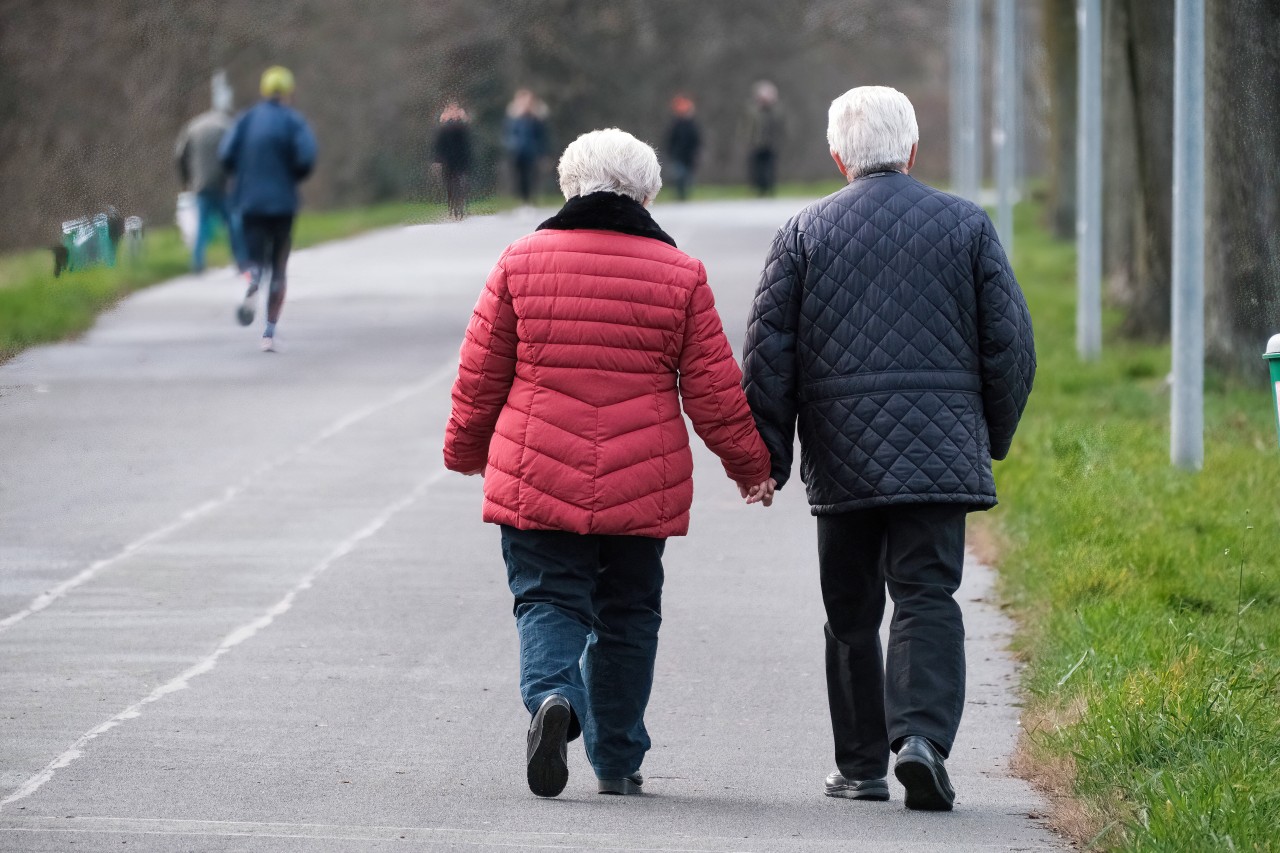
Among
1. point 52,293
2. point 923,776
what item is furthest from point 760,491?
point 52,293

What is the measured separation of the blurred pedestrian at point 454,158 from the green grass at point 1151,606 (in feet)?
7.72

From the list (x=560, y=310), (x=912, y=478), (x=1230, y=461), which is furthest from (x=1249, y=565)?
(x=560, y=310)

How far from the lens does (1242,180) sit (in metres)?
11.7

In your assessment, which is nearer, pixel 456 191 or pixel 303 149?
pixel 456 191

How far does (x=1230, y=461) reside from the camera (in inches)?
407

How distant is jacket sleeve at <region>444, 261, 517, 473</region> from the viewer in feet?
17.4

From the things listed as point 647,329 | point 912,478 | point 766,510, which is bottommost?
point 766,510

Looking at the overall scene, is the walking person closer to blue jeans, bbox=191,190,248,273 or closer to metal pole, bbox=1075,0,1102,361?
blue jeans, bbox=191,190,248,273

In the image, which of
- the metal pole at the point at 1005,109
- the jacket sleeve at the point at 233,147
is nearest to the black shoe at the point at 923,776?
the jacket sleeve at the point at 233,147

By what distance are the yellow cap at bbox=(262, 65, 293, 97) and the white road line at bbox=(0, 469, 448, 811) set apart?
12.9ft

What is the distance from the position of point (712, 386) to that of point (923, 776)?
105cm

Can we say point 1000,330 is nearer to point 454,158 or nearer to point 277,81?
point 454,158

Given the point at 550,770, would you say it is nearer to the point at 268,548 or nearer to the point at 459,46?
the point at 268,548

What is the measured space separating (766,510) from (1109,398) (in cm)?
360
